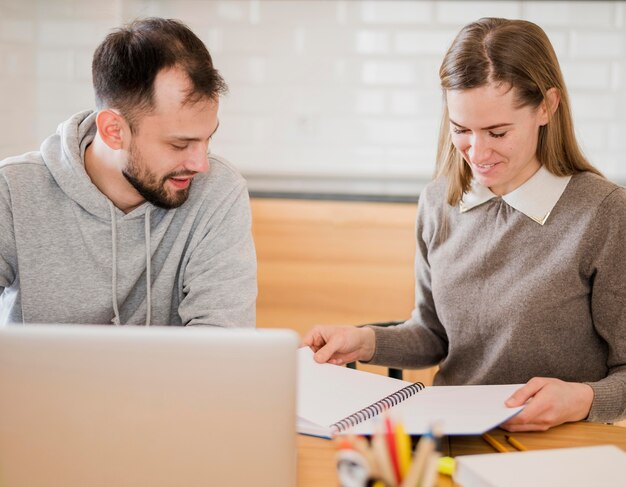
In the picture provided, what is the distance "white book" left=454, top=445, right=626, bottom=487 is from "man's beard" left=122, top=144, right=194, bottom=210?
30.9 inches

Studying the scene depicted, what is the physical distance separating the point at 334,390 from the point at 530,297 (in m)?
0.46

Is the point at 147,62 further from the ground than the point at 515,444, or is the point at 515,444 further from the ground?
the point at 147,62

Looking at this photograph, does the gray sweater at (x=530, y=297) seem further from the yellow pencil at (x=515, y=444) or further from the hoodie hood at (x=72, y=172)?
the hoodie hood at (x=72, y=172)

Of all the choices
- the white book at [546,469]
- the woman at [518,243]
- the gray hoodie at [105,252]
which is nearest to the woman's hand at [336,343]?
the woman at [518,243]

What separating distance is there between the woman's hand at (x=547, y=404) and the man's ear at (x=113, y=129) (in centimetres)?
86

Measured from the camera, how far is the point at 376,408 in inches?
44.1

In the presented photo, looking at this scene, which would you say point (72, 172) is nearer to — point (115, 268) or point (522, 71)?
point (115, 268)

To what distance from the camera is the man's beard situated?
1463 millimetres

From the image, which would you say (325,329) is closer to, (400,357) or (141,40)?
(400,357)

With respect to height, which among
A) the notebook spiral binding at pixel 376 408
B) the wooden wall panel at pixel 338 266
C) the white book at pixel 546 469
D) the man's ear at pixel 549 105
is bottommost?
the wooden wall panel at pixel 338 266

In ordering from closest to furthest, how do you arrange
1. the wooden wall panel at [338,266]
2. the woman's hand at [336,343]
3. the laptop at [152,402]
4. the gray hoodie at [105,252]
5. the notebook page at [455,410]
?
the laptop at [152,402]
the notebook page at [455,410]
the woman's hand at [336,343]
the gray hoodie at [105,252]
the wooden wall panel at [338,266]

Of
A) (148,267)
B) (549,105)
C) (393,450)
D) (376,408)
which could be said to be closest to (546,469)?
(376,408)

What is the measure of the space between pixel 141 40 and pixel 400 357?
794mm

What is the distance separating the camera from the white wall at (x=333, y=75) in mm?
2898
